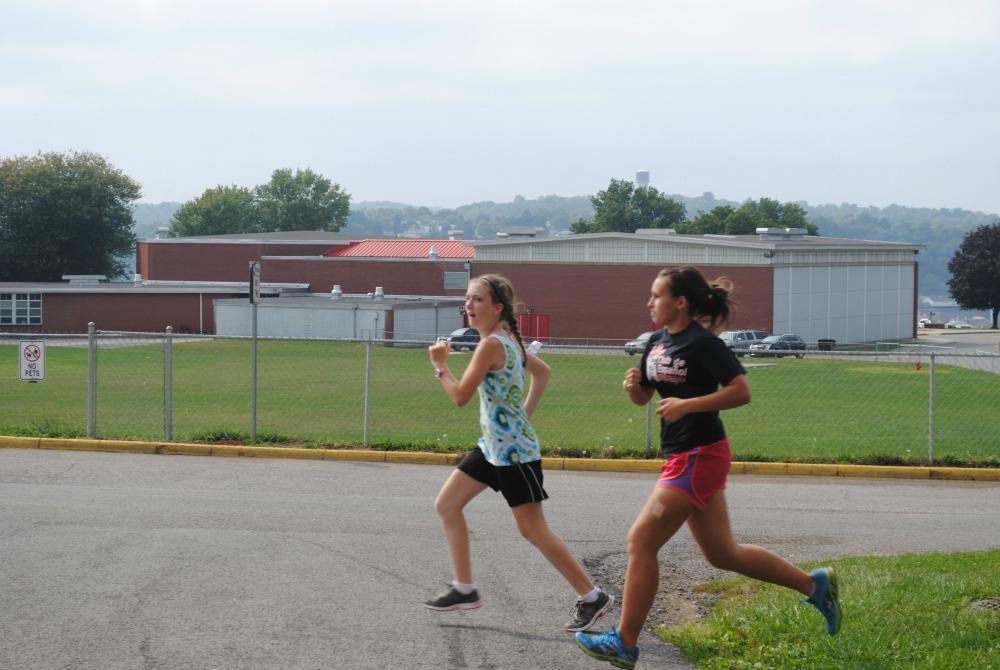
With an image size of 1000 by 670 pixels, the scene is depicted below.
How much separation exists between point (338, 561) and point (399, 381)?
1873 cm

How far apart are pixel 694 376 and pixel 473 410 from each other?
53.7ft

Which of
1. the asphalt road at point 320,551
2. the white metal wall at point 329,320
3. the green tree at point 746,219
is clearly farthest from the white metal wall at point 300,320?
the green tree at point 746,219

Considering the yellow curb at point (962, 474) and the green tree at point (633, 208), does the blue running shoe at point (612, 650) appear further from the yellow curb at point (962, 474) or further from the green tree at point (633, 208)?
the green tree at point (633, 208)

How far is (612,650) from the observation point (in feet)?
19.2

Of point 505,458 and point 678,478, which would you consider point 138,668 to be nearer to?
point 505,458

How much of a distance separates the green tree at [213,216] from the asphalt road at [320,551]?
128367 mm

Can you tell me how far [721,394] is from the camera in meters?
5.61

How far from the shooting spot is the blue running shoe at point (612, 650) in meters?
5.85

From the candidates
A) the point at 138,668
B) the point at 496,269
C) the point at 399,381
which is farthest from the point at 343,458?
the point at 496,269

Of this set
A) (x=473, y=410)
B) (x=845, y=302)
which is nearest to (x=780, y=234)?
(x=845, y=302)

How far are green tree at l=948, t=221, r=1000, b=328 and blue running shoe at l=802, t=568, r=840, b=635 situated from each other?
100 metres

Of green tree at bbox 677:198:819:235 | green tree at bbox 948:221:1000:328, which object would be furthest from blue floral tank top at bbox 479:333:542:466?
green tree at bbox 677:198:819:235

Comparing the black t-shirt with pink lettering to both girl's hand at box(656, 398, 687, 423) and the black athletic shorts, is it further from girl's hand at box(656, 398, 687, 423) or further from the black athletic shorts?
the black athletic shorts

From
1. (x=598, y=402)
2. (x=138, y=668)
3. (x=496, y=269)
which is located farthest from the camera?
(x=496, y=269)
